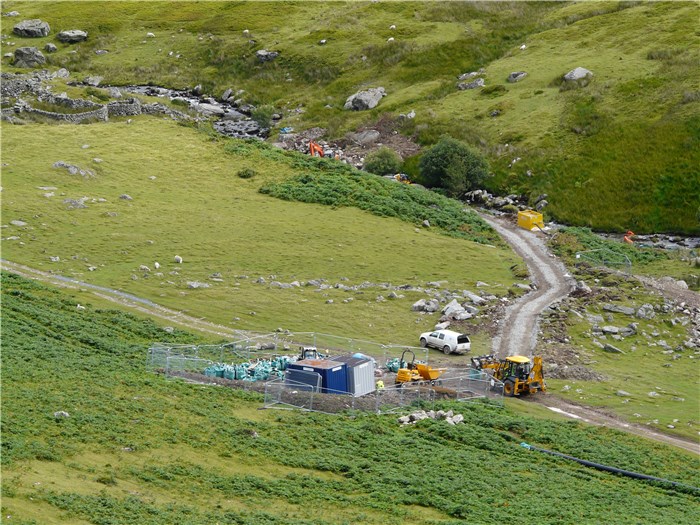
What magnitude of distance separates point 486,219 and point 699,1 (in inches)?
2129

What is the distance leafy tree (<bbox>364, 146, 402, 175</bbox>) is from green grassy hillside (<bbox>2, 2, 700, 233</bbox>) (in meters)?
7.68

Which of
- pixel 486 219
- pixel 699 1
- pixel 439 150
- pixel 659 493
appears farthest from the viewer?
pixel 699 1

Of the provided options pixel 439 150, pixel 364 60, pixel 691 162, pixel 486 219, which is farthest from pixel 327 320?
pixel 364 60

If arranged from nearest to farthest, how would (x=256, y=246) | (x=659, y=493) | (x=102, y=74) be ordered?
1. (x=659, y=493)
2. (x=256, y=246)
3. (x=102, y=74)

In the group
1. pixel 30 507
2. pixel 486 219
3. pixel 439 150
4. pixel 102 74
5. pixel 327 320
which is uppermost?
pixel 102 74

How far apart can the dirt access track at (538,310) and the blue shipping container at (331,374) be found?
11855 millimetres

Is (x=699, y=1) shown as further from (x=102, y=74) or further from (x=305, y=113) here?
(x=102, y=74)

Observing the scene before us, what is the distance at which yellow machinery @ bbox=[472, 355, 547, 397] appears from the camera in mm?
52875

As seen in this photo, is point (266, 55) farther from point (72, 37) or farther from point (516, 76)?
point (516, 76)

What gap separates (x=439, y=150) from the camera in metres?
99.2

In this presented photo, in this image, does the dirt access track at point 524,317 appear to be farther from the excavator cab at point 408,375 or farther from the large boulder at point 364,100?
the large boulder at point 364,100

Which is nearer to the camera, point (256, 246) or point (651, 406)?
point (651, 406)

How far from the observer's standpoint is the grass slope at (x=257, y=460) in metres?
31.0

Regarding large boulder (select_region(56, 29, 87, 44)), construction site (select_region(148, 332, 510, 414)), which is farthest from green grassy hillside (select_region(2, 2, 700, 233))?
construction site (select_region(148, 332, 510, 414))
